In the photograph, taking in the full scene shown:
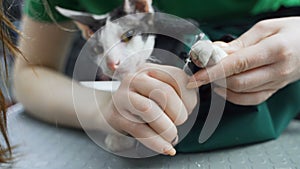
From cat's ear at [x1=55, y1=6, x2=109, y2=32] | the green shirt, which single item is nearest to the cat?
cat's ear at [x1=55, y1=6, x2=109, y2=32]

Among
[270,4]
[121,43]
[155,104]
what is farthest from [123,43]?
[270,4]

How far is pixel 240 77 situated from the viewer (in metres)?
0.42

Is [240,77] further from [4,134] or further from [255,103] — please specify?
[4,134]

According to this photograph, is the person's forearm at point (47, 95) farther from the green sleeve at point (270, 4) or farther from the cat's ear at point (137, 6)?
the green sleeve at point (270, 4)

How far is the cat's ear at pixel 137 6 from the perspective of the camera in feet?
1.56

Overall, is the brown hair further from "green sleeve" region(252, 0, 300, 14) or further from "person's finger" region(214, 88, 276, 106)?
"green sleeve" region(252, 0, 300, 14)

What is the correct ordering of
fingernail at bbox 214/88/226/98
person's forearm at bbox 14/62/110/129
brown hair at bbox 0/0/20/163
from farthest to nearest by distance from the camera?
person's forearm at bbox 14/62/110/129 → fingernail at bbox 214/88/226/98 → brown hair at bbox 0/0/20/163

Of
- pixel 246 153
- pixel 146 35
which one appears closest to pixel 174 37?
pixel 146 35

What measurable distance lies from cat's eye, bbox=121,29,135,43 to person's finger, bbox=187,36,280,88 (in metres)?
0.10

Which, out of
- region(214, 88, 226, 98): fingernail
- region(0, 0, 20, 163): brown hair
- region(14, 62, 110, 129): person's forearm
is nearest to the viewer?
region(0, 0, 20, 163): brown hair

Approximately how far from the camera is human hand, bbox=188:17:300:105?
401 mm

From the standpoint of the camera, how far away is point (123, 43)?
47 centimetres

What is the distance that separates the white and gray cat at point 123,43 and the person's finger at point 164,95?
0.04m

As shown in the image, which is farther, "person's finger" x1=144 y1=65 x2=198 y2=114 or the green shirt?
the green shirt
